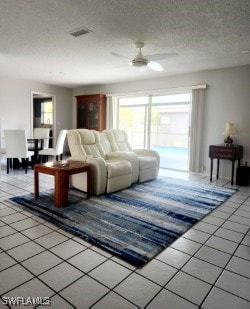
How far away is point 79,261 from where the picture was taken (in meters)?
1.86

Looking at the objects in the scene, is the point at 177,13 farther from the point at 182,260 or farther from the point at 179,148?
the point at 179,148

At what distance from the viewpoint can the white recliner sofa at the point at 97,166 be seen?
3438 mm

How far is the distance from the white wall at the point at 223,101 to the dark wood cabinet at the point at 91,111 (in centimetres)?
211

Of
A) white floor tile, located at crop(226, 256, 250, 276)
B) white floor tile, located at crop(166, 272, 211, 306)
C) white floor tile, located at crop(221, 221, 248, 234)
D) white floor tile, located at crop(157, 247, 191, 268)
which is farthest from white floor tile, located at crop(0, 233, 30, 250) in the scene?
white floor tile, located at crop(221, 221, 248, 234)

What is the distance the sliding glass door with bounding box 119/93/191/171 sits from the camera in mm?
5973

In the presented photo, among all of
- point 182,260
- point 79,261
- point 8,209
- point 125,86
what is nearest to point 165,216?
point 182,260

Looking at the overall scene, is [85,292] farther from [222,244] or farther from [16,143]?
[16,143]

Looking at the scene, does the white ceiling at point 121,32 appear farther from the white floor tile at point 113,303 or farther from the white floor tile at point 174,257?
the white floor tile at point 113,303

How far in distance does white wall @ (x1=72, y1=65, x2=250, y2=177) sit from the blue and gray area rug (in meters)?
1.22

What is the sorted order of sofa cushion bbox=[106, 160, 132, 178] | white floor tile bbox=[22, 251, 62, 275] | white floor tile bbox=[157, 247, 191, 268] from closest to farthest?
white floor tile bbox=[22, 251, 62, 275] < white floor tile bbox=[157, 247, 191, 268] < sofa cushion bbox=[106, 160, 132, 178]

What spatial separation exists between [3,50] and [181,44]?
289 centimetres

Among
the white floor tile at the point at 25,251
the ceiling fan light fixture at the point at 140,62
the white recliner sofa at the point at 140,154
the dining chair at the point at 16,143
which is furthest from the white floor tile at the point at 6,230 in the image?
the dining chair at the point at 16,143

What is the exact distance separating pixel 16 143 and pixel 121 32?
10.4 ft

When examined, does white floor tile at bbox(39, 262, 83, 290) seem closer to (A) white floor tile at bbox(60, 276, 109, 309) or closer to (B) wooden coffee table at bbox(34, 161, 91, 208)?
(A) white floor tile at bbox(60, 276, 109, 309)
